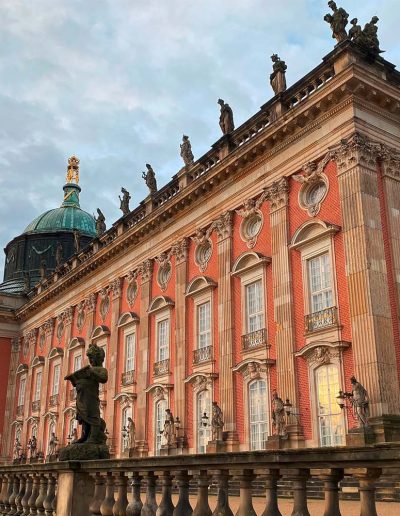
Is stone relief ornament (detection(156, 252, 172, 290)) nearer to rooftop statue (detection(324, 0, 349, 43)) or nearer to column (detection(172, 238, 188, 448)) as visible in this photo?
column (detection(172, 238, 188, 448))

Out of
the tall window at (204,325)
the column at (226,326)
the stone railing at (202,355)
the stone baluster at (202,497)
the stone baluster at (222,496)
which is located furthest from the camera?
the tall window at (204,325)

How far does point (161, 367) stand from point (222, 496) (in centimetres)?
1922

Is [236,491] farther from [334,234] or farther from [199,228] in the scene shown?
[199,228]

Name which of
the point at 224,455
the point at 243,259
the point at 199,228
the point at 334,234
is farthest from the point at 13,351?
the point at 224,455

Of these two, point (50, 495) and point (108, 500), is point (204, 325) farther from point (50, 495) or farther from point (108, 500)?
point (108, 500)

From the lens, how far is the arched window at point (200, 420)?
71.1 feet

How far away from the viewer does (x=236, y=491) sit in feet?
47.6

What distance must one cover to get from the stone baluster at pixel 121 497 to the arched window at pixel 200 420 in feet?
46.5

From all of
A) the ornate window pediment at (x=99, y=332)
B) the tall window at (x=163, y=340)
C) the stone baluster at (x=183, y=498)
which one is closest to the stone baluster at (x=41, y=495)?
the stone baluster at (x=183, y=498)

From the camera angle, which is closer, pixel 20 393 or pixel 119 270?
pixel 119 270

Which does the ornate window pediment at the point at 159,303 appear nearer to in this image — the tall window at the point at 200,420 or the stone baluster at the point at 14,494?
the tall window at the point at 200,420

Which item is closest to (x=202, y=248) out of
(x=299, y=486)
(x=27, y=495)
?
(x=27, y=495)

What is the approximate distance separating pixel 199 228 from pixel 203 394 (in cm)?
678

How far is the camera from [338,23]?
19.2 meters
